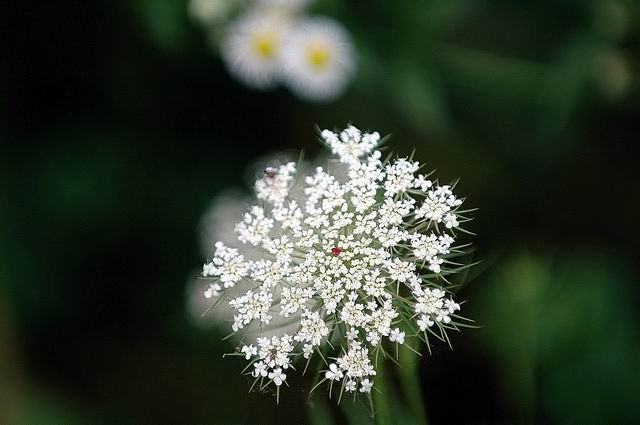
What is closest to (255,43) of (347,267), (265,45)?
(265,45)

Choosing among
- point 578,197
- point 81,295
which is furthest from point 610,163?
point 81,295

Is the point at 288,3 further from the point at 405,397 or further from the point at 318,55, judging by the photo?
the point at 405,397

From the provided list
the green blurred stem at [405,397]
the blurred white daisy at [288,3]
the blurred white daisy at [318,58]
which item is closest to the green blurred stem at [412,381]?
Result: the green blurred stem at [405,397]

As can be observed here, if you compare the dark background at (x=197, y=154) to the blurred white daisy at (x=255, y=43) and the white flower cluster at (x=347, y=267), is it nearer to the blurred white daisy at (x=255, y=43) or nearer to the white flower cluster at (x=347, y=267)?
the blurred white daisy at (x=255, y=43)

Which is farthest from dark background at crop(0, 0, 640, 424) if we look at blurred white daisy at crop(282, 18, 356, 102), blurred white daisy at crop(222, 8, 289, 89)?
blurred white daisy at crop(222, 8, 289, 89)

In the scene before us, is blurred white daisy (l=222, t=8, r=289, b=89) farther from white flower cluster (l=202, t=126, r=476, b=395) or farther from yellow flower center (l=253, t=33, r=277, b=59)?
white flower cluster (l=202, t=126, r=476, b=395)
